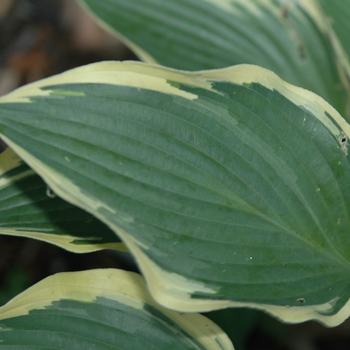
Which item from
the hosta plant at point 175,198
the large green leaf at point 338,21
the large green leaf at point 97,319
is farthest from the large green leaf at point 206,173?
the large green leaf at point 338,21

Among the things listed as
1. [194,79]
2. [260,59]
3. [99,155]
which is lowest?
[99,155]

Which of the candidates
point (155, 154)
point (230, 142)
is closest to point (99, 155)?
point (155, 154)

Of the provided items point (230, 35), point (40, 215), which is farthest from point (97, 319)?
point (230, 35)

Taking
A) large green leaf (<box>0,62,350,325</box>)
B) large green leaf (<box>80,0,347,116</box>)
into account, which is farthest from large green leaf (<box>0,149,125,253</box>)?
large green leaf (<box>80,0,347,116</box>)

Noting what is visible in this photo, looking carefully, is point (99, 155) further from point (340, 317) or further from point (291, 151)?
point (340, 317)

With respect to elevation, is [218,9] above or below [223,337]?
above

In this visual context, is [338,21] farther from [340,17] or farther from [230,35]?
[230,35]

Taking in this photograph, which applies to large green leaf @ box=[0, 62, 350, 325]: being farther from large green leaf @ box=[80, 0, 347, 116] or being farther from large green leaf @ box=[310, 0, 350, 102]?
large green leaf @ box=[80, 0, 347, 116]
